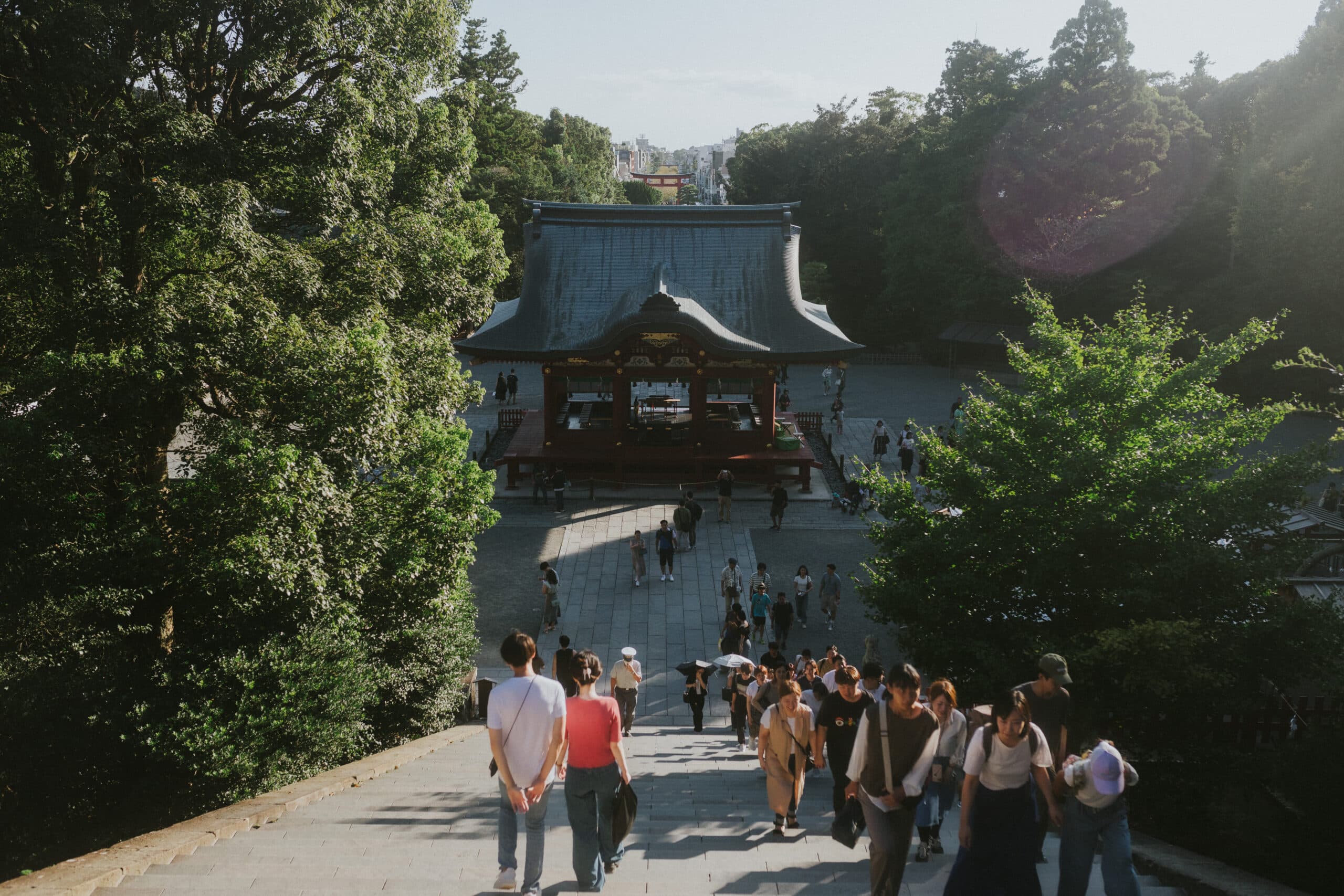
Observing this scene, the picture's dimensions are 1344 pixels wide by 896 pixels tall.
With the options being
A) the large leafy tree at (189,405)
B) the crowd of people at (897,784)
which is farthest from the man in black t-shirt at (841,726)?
the large leafy tree at (189,405)

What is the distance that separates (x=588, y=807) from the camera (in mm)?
5387

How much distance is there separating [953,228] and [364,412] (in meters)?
38.6

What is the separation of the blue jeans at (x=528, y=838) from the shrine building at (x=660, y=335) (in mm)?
17959

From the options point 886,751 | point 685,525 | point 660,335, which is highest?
point 660,335

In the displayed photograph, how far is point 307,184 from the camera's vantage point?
10.9 meters

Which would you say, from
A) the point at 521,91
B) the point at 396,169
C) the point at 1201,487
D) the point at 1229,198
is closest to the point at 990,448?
the point at 1201,487

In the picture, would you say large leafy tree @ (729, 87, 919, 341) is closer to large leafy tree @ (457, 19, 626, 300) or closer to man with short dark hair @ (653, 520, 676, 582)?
large leafy tree @ (457, 19, 626, 300)

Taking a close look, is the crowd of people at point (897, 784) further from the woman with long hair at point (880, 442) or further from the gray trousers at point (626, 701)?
the woman with long hair at point (880, 442)

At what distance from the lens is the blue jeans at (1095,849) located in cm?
527

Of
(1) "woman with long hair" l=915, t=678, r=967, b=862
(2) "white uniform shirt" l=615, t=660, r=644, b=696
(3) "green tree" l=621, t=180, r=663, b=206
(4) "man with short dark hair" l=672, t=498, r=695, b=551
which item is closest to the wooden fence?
(4) "man with short dark hair" l=672, t=498, r=695, b=551

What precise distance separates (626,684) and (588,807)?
6079 millimetres

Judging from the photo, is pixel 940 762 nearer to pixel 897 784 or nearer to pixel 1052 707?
pixel 1052 707

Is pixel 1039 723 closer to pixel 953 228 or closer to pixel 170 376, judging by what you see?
pixel 170 376

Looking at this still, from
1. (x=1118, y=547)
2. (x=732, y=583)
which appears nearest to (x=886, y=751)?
(x=1118, y=547)
